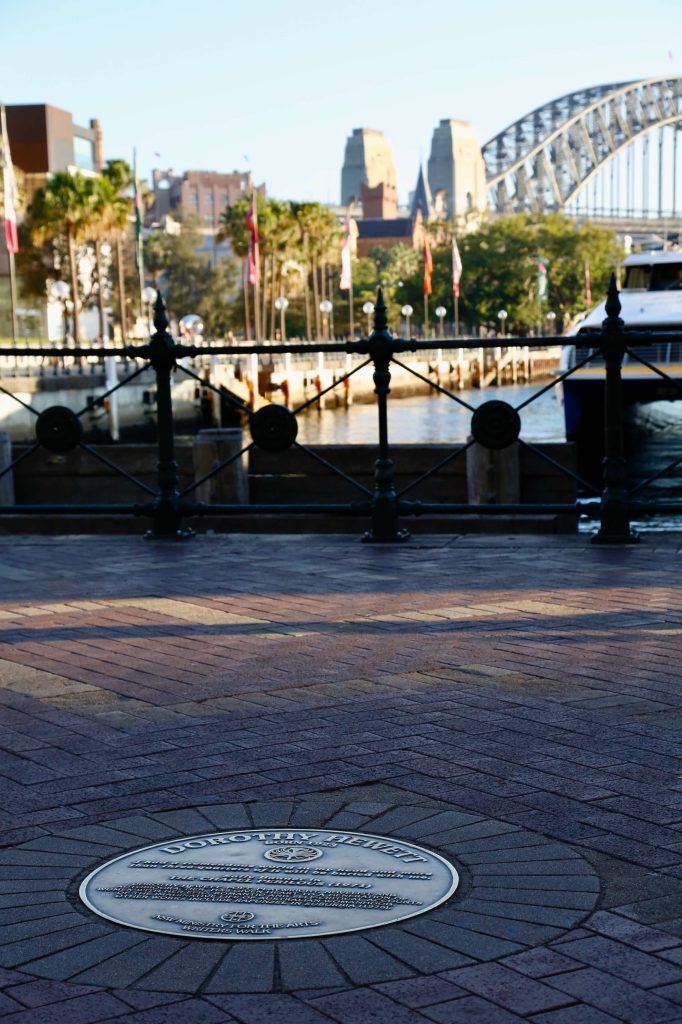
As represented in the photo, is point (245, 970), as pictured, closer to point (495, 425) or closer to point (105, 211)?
point (495, 425)

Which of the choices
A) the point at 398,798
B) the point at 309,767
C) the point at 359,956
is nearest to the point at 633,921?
the point at 359,956

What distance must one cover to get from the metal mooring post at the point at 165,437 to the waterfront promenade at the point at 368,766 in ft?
4.22

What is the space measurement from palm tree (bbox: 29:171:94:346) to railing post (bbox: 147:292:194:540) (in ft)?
194

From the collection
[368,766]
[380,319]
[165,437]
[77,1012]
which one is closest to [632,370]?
[380,319]

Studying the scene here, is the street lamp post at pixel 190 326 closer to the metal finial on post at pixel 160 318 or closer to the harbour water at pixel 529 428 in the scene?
the harbour water at pixel 529 428

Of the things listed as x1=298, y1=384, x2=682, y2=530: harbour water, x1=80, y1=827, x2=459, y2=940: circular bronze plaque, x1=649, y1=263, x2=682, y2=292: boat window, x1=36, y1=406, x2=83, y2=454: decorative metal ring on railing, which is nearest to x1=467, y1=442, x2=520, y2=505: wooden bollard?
x1=298, y1=384, x2=682, y2=530: harbour water

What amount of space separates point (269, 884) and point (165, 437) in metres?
6.26

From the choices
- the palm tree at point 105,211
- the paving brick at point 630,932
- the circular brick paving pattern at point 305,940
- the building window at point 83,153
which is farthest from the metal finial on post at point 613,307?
the building window at point 83,153

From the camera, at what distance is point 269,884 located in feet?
11.3

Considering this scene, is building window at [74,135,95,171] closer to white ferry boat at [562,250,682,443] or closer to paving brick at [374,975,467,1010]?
white ferry boat at [562,250,682,443]

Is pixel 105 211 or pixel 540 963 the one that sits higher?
pixel 105 211

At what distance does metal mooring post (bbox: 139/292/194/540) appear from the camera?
31.1 feet

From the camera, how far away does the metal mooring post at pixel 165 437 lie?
31.1 feet

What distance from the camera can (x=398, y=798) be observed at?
407 centimetres
